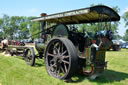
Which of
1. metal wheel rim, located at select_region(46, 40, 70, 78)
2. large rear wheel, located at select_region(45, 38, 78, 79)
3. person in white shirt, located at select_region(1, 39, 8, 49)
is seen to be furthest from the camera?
person in white shirt, located at select_region(1, 39, 8, 49)

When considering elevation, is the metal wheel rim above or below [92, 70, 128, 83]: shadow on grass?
above

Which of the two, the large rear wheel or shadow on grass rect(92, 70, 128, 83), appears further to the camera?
shadow on grass rect(92, 70, 128, 83)

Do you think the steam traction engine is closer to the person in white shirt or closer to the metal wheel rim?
the metal wheel rim

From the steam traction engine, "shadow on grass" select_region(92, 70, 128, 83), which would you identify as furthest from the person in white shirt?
"shadow on grass" select_region(92, 70, 128, 83)

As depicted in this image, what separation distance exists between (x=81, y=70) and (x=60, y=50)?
1.00 m

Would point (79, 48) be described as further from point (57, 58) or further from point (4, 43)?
point (4, 43)

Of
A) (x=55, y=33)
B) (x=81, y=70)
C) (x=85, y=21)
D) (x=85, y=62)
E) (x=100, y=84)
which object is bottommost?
(x=100, y=84)

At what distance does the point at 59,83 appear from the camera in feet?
13.3

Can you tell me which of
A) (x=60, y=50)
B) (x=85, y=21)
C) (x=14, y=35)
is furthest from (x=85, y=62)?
(x=14, y=35)

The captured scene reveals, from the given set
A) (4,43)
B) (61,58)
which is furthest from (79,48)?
(4,43)

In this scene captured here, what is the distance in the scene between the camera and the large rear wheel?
411 centimetres

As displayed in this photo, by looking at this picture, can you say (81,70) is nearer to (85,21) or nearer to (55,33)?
(55,33)

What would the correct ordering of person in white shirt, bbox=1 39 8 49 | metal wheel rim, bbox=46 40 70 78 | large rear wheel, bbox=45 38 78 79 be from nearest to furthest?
1. large rear wheel, bbox=45 38 78 79
2. metal wheel rim, bbox=46 40 70 78
3. person in white shirt, bbox=1 39 8 49

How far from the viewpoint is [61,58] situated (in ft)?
15.1
